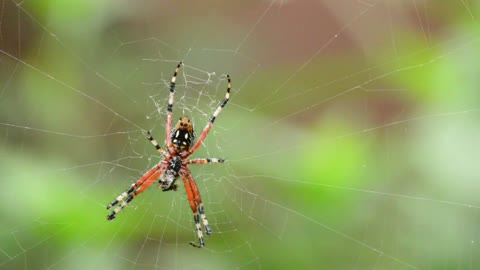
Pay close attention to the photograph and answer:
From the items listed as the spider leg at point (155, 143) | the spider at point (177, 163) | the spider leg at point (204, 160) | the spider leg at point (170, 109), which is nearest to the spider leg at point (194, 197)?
the spider at point (177, 163)

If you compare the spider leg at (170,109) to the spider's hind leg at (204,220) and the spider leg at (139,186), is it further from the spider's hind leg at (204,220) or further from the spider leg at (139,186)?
the spider's hind leg at (204,220)

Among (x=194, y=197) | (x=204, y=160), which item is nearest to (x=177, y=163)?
(x=204, y=160)

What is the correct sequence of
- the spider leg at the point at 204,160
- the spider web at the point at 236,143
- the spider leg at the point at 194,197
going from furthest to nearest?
the spider leg at the point at 194,197 < the spider leg at the point at 204,160 < the spider web at the point at 236,143

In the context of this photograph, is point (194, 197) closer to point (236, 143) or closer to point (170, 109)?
point (236, 143)

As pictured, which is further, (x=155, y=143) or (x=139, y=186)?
(x=139, y=186)

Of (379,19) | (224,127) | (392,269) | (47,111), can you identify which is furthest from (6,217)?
(379,19)

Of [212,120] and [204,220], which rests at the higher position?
[212,120]
